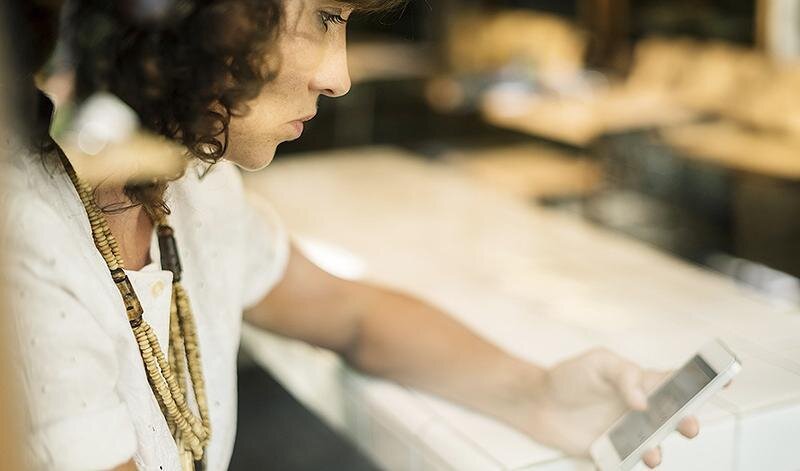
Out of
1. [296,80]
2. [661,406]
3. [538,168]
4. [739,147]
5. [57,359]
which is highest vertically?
[296,80]

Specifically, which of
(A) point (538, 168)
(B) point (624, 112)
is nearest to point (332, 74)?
(A) point (538, 168)

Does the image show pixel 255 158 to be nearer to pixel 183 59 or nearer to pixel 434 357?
pixel 183 59

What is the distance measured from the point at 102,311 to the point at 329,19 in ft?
0.80

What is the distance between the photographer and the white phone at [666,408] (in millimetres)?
772

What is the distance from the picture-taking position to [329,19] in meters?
0.65

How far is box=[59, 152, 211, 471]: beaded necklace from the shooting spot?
0.67 metres

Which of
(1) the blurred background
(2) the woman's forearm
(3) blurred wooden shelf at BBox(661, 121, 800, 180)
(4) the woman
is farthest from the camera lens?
(3) blurred wooden shelf at BBox(661, 121, 800, 180)

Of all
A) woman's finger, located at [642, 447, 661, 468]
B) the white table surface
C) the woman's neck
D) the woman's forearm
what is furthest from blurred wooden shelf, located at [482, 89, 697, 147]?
the woman's neck

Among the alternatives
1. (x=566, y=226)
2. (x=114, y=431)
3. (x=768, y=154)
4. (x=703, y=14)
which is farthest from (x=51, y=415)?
(x=703, y=14)

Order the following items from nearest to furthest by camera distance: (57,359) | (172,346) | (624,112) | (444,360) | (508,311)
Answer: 1. (57,359)
2. (172,346)
3. (444,360)
4. (508,311)
5. (624,112)

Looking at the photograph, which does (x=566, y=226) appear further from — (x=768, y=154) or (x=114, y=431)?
(x=768, y=154)

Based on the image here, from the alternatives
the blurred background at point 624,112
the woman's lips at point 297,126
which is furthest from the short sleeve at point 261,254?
the blurred background at point 624,112

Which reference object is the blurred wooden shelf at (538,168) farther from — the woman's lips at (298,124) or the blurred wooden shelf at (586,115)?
the woman's lips at (298,124)

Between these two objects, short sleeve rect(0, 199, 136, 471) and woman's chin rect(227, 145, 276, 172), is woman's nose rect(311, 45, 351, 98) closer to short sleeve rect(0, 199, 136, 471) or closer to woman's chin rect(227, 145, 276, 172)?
woman's chin rect(227, 145, 276, 172)
